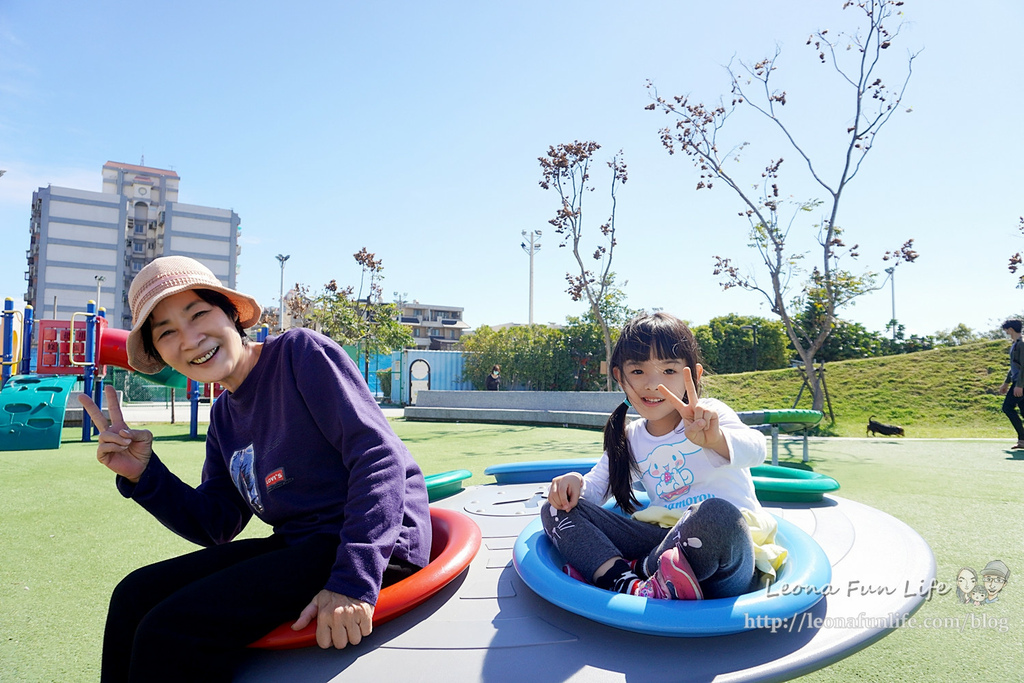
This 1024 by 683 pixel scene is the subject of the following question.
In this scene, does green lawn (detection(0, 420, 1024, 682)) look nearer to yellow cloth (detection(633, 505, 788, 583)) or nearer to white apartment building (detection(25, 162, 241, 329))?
yellow cloth (detection(633, 505, 788, 583))

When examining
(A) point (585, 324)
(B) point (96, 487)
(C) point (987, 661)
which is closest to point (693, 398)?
(C) point (987, 661)

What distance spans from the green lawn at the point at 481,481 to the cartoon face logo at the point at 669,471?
25.8 inches

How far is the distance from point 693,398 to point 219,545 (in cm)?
137

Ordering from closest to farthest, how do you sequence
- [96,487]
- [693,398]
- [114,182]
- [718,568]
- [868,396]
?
[718,568] < [693,398] < [96,487] < [868,396] < [114,182]

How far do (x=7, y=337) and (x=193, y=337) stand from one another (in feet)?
32.1

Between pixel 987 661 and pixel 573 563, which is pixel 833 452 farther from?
pixel 573 563

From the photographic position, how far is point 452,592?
5.73ft

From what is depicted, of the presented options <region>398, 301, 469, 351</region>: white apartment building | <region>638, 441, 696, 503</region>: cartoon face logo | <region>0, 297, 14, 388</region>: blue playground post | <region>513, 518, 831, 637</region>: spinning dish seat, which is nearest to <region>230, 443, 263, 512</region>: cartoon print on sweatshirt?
<region>513, 518, 831, 637</region>: spinning dish seat

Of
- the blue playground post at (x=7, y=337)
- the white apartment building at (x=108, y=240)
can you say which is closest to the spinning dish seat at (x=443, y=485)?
the blue playground post at (x=7, y=337)

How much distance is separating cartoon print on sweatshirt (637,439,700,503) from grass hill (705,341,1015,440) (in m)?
Answer: 9.17

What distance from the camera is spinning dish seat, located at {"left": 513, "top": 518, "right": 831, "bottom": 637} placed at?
1.32 metres

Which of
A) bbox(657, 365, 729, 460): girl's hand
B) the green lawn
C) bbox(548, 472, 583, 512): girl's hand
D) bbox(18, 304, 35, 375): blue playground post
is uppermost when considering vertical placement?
bbox(18, 304, 35, 375): blue playground post

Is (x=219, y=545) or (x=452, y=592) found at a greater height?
(x=219, y=545)

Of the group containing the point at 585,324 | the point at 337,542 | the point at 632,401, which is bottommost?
the point at 337,542
